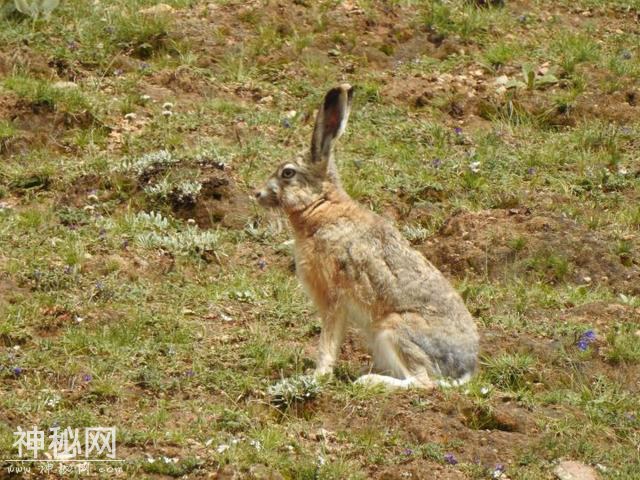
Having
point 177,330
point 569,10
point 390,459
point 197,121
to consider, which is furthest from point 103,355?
point 569,10

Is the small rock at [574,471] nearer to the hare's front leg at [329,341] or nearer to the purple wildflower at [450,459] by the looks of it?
the purple wildflower at [450,459]

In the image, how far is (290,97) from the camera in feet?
45.0

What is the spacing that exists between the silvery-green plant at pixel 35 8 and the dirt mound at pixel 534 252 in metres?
5.23

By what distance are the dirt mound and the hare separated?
1756mm

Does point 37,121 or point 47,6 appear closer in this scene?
point 37,121

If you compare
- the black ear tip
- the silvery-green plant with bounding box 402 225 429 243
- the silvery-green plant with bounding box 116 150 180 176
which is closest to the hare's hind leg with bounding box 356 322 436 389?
the black ear tip

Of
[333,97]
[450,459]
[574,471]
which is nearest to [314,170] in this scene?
[333,97]

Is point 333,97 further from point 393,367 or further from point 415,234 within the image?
point 415,234

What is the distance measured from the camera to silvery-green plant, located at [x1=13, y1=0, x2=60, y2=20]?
1395 cm

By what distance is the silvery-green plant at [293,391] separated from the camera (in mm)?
8242

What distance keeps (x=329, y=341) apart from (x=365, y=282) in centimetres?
47

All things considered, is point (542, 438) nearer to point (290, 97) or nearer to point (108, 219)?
point (108, 219)

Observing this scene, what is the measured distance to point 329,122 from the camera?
9344 millimetres

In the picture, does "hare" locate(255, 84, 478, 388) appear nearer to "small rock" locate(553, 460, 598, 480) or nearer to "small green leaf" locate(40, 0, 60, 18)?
"small rock" locate(553, 460, 598, 480)
